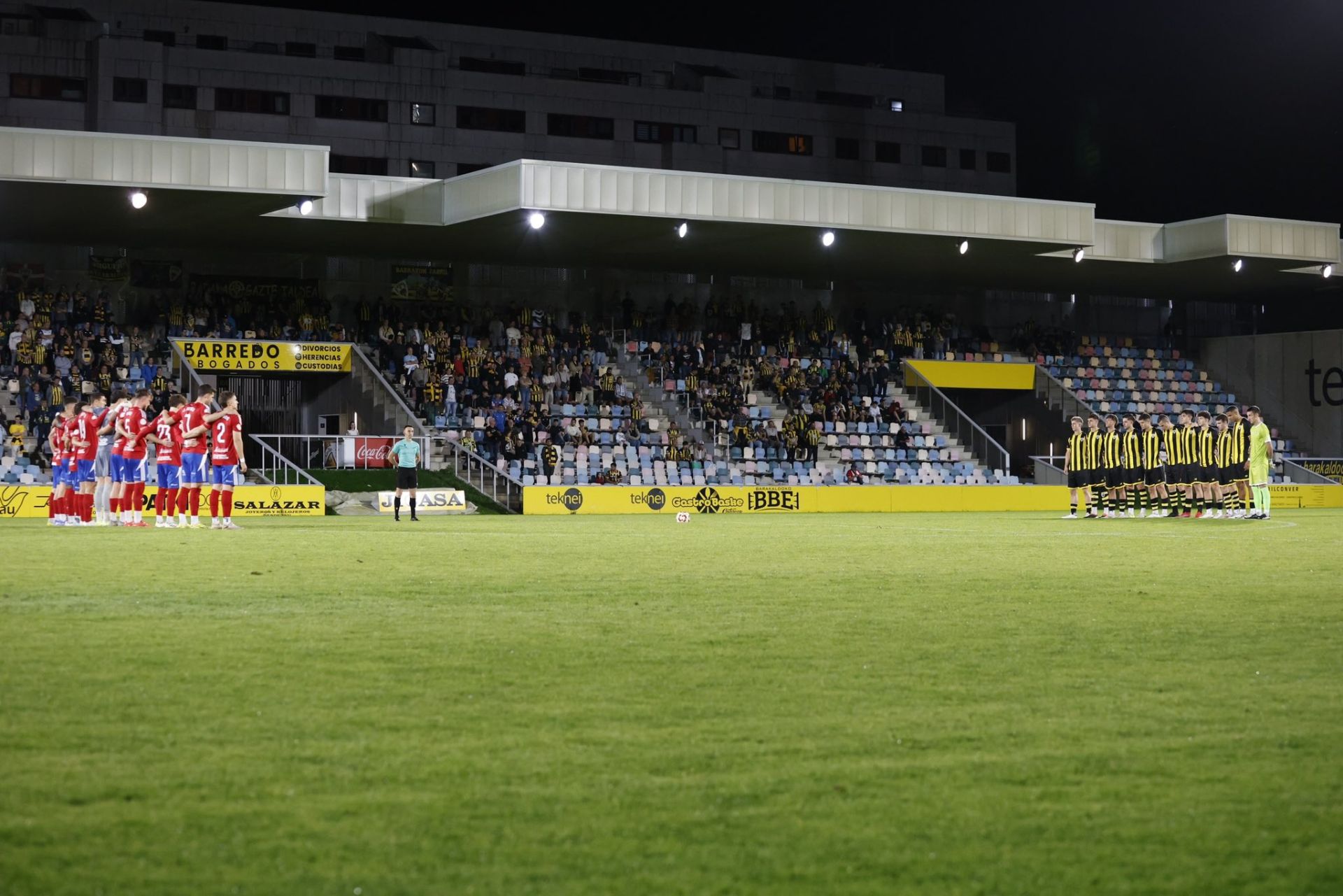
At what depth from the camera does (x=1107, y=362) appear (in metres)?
53.2

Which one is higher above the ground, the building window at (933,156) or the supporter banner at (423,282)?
the building window at (933,156)

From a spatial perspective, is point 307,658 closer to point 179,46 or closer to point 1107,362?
point 1107,362

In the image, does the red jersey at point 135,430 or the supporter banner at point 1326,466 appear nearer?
the red jersey at point 135,430

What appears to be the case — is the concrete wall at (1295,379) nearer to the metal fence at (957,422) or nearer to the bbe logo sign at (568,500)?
the metal fence at (957,422)

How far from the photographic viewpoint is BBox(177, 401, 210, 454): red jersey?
2298 cm

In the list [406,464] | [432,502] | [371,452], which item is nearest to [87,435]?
[406,464]

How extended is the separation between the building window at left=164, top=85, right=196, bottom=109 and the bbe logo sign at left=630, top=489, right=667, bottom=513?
2804cm

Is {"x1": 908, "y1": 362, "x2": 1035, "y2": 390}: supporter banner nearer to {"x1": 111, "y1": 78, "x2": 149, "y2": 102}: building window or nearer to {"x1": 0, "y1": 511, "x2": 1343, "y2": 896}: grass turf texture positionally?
{"x1": 111, "y1": 78, "x2": 149, "y2": 102}: building window

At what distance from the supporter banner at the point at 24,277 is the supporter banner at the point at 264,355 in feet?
16.5

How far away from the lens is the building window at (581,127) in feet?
202

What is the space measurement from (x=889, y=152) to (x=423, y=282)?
95.0 feet

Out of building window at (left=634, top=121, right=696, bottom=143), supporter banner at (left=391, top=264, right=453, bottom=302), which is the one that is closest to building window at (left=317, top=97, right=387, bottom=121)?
building window at (left=634, top=121, right=696, bottom=143)

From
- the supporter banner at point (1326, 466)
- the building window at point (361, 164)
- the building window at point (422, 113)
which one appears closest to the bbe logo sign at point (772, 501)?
the supporter banner at point (1326, 466)

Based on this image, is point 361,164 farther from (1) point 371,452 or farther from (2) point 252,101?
(1) point 371,452
